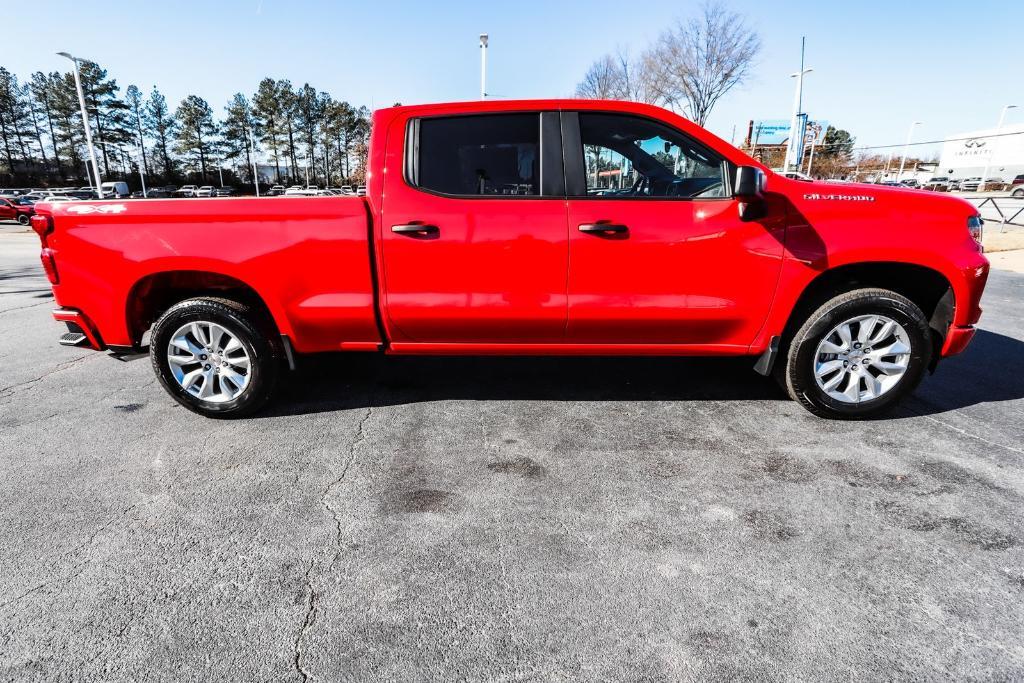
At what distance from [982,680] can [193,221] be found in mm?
3994

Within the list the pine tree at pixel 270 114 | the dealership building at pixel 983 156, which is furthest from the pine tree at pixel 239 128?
the dealership building at pixel 983 156

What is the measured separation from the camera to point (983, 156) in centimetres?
5447

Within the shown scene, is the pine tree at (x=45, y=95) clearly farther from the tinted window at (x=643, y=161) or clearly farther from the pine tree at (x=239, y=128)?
the tinted window at (x=643, y=161)

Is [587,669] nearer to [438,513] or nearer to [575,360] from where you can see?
[438,513]

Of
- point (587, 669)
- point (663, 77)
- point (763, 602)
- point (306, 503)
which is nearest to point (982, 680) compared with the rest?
point (763, 602)

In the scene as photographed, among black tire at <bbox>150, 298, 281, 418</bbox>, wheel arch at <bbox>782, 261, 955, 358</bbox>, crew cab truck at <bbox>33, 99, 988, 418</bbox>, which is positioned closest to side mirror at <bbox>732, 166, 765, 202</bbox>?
crew cab truck at <bbox>33, 99, 988, 418</bbox>

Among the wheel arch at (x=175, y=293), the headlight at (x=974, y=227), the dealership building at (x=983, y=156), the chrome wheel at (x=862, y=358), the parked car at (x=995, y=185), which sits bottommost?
the chrome wheel at (x=862, y=358)

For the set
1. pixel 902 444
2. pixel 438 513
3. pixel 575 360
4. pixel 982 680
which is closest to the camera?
pixel 982 680

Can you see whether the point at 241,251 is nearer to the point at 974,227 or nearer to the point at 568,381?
the point at 568,381

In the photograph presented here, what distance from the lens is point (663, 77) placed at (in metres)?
26.0

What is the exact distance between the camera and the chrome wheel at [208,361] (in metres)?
3.43

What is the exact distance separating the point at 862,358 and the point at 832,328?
0.97ft

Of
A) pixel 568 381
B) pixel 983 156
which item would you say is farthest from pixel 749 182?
pixel 983 156

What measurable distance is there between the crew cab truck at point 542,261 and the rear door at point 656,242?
12mm
